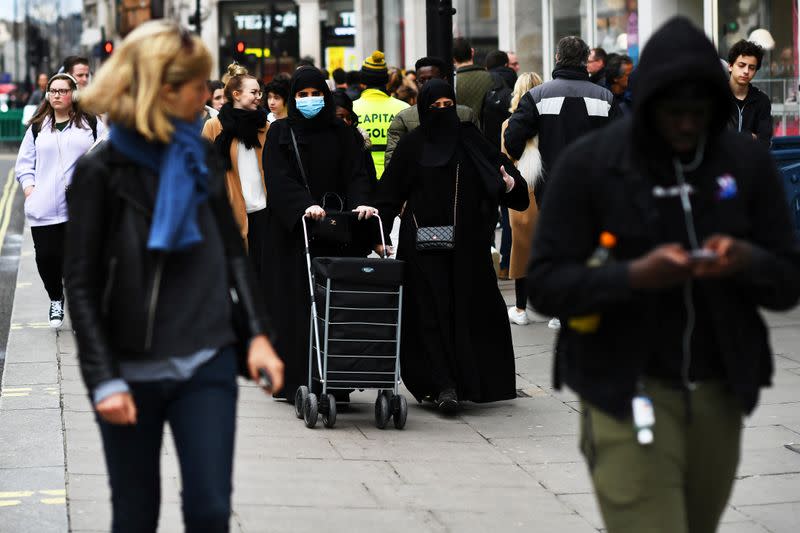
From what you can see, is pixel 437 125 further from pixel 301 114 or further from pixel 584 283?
pixel 584 283

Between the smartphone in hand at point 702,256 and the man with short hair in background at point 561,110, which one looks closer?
the smartphone in hand at point 702,256

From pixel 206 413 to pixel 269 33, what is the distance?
172 feet

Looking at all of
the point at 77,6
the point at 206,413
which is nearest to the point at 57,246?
the point at 206,413

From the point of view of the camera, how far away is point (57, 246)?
11.0 meters

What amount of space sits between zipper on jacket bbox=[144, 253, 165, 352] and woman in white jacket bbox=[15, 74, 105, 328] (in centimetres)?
711

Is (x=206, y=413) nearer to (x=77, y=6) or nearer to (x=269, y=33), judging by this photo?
(x=269, y=33)

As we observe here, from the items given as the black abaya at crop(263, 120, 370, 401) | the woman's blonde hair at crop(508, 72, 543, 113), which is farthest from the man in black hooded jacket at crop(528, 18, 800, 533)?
the woman's blonde hair at crop(508, 72, 543, 113)

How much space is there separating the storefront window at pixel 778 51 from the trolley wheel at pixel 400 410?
28.7 feet

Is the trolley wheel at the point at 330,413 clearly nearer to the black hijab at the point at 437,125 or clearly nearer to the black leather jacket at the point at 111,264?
the black hijab at the point at 437,125

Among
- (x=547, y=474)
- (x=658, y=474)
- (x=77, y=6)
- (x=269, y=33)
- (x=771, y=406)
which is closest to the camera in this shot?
(x=658, y=474)

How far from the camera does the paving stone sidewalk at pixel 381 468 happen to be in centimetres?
593

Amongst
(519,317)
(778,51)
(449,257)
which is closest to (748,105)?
(519,317)

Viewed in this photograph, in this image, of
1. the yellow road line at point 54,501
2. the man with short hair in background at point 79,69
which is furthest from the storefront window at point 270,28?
the yellow road line at point 54,501

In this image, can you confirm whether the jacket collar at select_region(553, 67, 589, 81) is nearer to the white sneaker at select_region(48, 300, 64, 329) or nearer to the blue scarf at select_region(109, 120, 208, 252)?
the white sneaker at select_region(48, 300, 64, 329)
